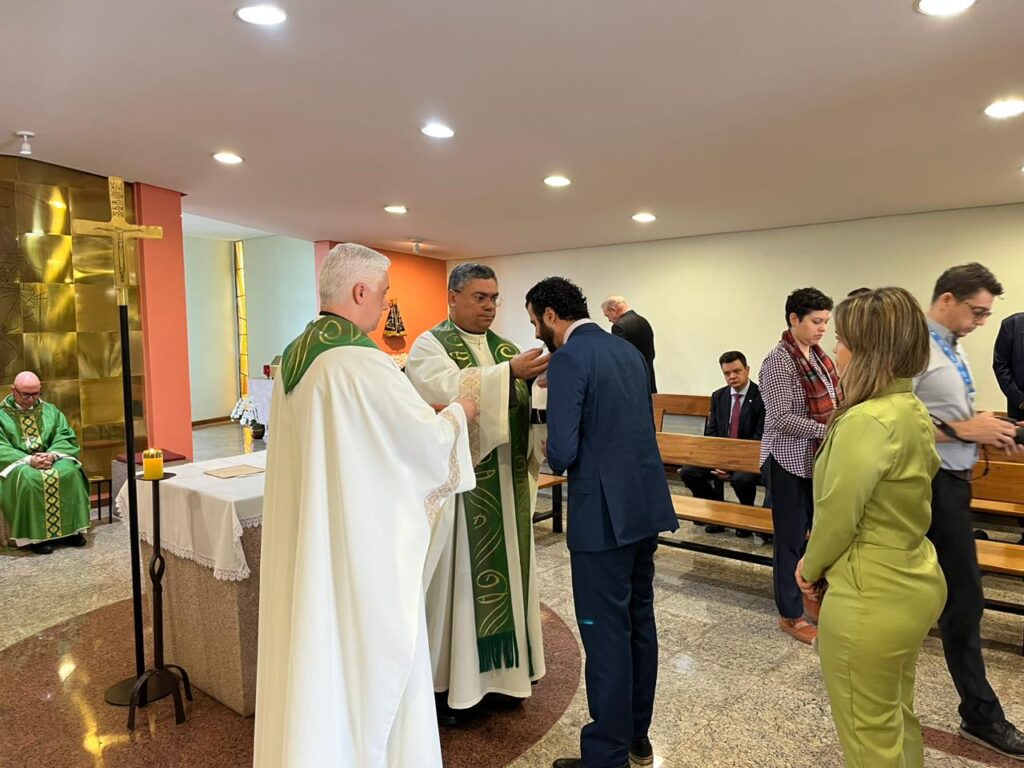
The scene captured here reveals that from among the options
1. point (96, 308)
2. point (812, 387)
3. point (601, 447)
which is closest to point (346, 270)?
point (601, 447)

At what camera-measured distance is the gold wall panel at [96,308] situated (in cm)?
514

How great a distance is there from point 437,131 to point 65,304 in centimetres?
316

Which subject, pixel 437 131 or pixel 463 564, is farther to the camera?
pixel 437 131

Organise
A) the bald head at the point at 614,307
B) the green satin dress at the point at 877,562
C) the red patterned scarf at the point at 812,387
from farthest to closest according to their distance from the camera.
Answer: the bald head at the point at 614,307 < the red patterned scarf at the point at 812,387 < the green satin dress at the point at 877,562

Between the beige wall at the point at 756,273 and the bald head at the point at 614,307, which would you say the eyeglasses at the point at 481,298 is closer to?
the bald head at the point at 614,307

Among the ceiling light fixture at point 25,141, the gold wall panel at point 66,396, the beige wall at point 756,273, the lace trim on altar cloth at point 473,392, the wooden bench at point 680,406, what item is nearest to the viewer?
the lace trim on altar cloth at point 473,392

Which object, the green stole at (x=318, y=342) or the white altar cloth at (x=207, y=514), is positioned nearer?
the green stole at (x=318, y=342)

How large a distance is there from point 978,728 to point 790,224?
Answer: 4.99 metres

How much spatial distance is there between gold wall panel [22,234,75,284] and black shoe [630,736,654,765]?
192 inches

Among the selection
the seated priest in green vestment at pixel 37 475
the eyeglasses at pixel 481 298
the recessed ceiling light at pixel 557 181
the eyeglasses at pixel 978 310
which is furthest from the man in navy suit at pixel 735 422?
the seated priest in green vestment at pixel 37 475

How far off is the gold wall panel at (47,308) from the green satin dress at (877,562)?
5185mm

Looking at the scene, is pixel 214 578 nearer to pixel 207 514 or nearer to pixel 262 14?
pixel 207 514

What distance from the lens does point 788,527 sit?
314 cm

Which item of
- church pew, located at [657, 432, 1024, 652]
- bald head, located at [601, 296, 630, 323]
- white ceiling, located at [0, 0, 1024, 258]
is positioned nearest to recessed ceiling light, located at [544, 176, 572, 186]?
white ceiling, located at [0, 0, 1024, 258]
